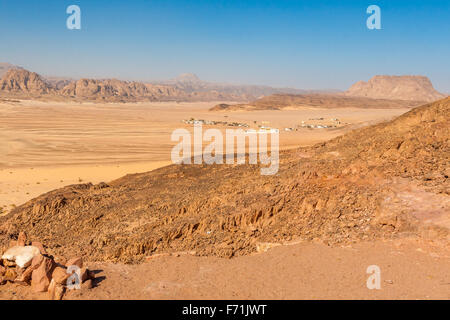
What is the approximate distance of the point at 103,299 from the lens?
777 cm

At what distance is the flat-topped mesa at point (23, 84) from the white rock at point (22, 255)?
192m

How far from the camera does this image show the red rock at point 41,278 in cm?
778

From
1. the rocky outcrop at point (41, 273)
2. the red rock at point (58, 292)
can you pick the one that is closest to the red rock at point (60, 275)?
the rocky outcrop at point (41, 273)

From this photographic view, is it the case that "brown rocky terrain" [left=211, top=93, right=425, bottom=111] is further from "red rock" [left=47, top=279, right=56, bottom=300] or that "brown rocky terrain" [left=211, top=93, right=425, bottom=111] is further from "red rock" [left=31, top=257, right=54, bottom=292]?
"red rock" [left=47, top=279, right=56, bottom=300]

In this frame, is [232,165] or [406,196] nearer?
[406,196]

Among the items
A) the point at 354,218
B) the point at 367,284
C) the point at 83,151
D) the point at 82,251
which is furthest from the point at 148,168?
the point at 367,284

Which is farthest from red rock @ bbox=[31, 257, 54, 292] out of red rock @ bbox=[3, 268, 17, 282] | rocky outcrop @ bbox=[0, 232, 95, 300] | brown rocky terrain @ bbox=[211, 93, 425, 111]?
brown rocky terrain @ bbox=[211, 93, 425, 111]

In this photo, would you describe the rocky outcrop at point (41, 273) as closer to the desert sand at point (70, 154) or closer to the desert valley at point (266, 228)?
the desert valley at point (266, 228)

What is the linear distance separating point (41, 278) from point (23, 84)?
20794 cm

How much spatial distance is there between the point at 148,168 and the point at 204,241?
814 inches

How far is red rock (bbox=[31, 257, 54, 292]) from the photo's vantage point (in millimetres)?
7781

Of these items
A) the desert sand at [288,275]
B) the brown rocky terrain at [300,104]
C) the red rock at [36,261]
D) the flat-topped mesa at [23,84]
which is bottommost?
the desert sand at [288,275]
